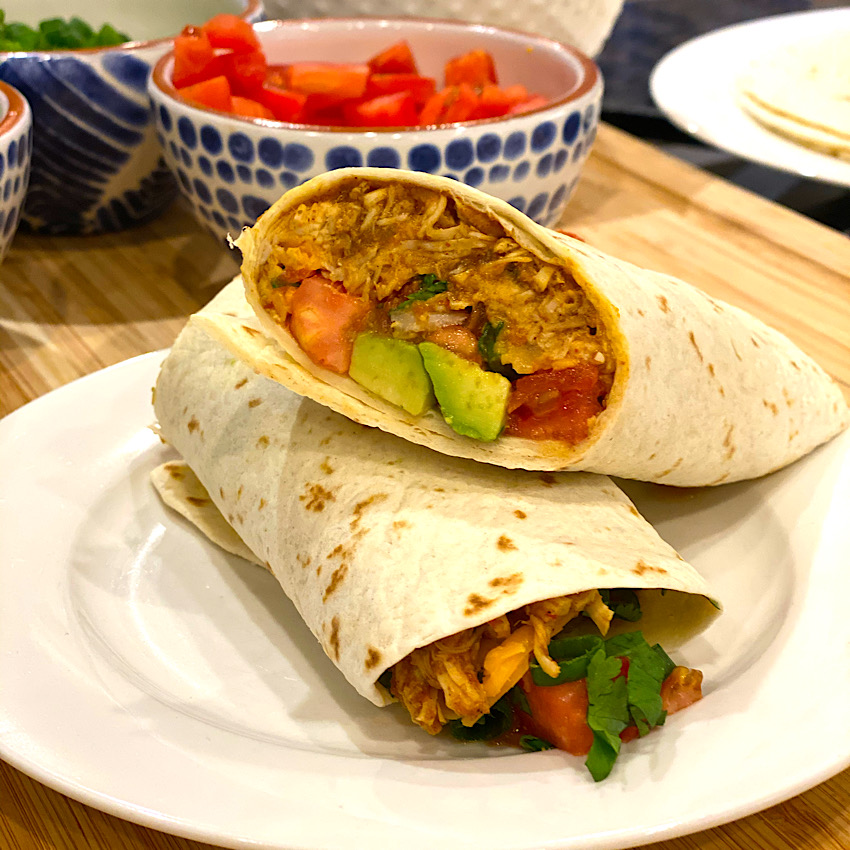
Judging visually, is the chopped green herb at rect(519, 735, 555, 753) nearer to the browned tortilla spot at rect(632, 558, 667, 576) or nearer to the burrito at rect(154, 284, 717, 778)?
the burrito at rect(154, 284, 717, 778)

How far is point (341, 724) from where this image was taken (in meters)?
1.54

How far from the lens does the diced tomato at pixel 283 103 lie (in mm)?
2662

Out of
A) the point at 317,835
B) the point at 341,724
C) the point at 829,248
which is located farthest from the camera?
the point at 829,248

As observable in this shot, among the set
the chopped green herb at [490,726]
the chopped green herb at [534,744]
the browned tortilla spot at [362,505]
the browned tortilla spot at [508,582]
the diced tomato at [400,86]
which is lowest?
the chopped green herb at [490,726]

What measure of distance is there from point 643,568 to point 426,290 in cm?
62

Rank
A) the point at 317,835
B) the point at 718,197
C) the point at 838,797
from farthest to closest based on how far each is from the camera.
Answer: the point at 718,197
the point at 838,797
the point at 317,835

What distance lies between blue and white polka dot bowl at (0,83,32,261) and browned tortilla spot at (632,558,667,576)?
1.81m

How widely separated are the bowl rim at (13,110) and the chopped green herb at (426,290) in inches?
49.7

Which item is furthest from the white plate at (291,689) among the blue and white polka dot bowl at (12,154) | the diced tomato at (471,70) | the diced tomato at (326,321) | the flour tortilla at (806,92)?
the flour tortilla at (806,92)

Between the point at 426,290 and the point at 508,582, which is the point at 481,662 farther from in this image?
the point at 426,290

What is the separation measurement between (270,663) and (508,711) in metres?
0.44

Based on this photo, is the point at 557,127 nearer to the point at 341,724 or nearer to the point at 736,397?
the point at 736,397

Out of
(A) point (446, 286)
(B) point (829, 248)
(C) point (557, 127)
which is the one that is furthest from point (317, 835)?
(B) point (829, 248)

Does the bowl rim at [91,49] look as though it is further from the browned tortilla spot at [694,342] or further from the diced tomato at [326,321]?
the browned tortilla spot at [694,342]
